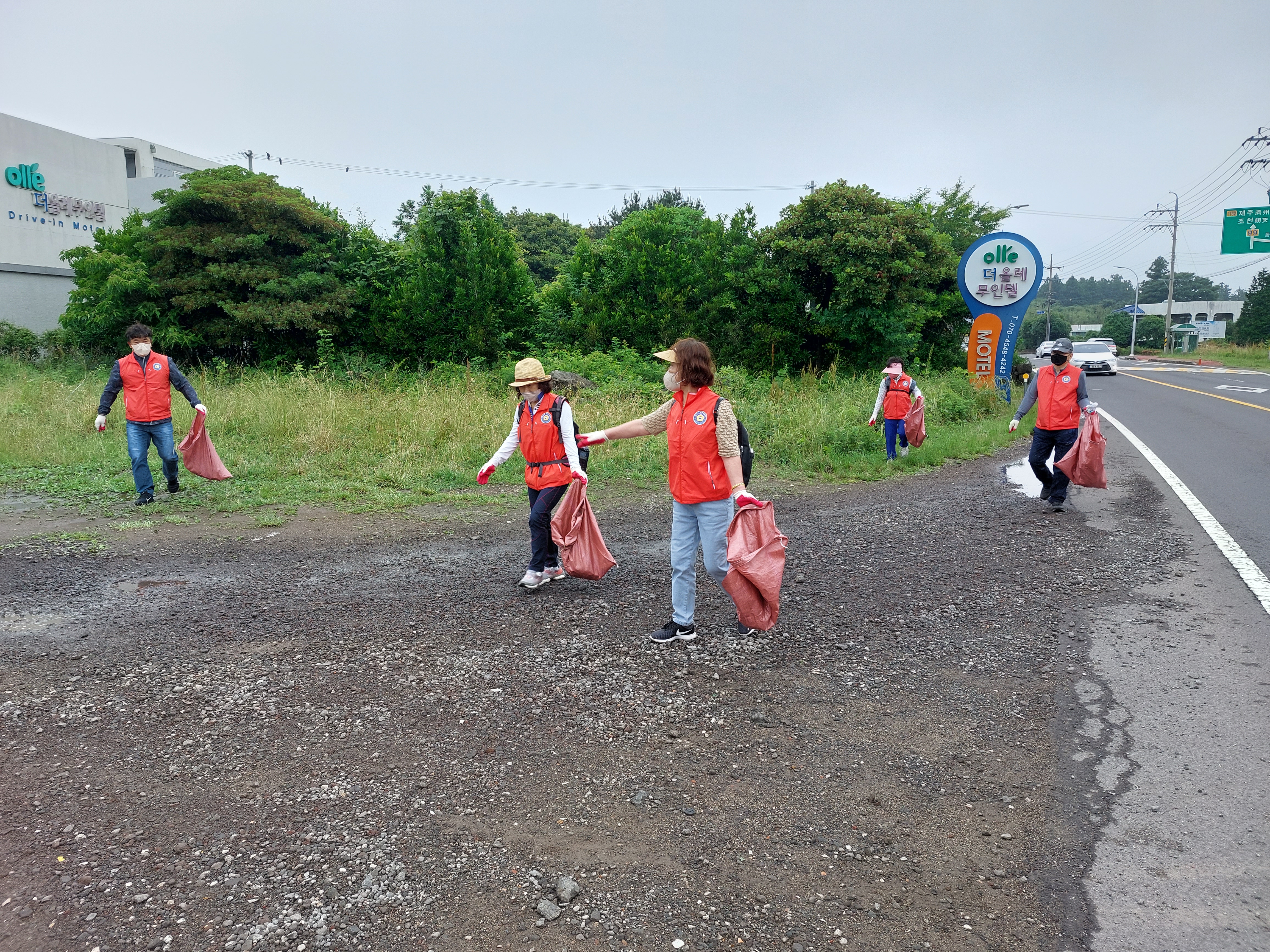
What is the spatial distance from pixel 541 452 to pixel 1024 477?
23.4ft

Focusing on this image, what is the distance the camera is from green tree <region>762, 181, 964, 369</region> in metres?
17.7

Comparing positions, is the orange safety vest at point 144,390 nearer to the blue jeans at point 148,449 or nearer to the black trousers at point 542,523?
the blue jeans at point 148,449

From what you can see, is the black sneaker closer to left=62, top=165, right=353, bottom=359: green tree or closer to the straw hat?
the straw hat

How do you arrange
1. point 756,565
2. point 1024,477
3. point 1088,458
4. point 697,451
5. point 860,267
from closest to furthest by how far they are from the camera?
point 756,565
point 697,451
point 1088,458
point 1024,477
point 860,267

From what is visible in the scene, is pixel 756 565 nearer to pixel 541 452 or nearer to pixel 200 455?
pixel 541 452

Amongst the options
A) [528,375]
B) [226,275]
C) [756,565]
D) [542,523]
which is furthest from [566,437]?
[226,275]

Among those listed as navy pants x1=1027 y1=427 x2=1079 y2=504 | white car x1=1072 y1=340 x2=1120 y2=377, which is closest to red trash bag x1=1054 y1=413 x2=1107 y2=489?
navy pants x1=1027 y1=427 x2=1079 y2=504

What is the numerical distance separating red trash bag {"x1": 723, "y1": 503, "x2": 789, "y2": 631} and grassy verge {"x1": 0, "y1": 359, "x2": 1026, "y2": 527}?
488 cm

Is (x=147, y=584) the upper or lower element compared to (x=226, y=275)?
lower

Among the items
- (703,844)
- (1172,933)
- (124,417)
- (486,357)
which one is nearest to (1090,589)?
(1172,933)

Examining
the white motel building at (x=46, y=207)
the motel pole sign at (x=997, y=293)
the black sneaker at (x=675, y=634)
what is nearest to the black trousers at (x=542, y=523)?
the black sneaker at (x=675, y=634)

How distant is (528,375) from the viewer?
5875 millimetres

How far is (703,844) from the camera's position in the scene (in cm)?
307

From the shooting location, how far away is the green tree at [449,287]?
18.9 meters
